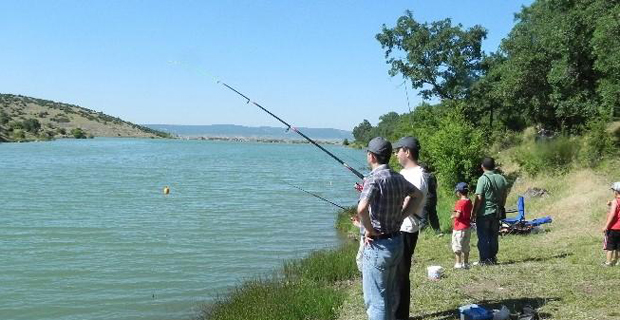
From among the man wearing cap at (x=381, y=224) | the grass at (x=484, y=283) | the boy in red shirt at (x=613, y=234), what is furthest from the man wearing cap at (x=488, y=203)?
the man wearing cap at (x=381, y=224)

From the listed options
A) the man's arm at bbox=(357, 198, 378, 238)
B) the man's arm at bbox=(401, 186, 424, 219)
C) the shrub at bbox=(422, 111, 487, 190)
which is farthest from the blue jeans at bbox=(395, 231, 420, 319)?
the shrub at bbox=(422, 111, 487, 190)

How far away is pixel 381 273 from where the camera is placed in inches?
218

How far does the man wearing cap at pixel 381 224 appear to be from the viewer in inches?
213

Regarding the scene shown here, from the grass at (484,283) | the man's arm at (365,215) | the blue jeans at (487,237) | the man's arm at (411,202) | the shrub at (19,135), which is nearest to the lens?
the man's arm at (365,215)

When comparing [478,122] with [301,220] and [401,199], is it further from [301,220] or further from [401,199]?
[401,199]

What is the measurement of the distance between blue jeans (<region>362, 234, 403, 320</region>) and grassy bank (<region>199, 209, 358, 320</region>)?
2496 millimetres

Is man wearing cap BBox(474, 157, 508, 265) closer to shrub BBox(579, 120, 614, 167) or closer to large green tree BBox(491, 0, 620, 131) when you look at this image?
large green tree BBox(491, 0, 620, 131)

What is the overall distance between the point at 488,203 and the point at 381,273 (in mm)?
4609

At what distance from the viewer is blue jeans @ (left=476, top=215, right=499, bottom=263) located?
963cm

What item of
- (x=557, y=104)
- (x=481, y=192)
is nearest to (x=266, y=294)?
(x=481, y=192)

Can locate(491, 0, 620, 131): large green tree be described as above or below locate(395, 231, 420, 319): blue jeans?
above

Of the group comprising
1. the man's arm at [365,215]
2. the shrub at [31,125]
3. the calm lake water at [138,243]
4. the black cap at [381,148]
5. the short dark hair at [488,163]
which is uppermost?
the shrub at [31,125]

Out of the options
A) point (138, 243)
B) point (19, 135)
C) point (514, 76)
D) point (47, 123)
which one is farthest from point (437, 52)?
point (47, 123)

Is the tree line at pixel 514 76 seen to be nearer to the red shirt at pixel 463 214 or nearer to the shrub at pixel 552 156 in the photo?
the shrub at pixel 552 156
